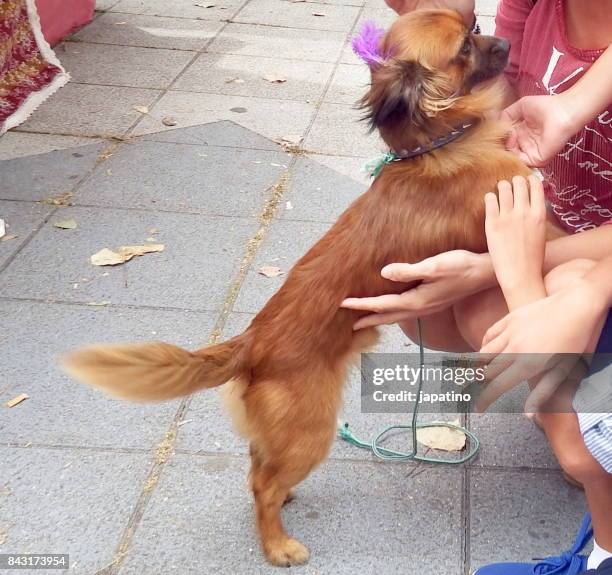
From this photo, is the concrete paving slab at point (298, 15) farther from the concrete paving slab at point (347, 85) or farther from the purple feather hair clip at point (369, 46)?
the purple feather hair clip at point (369, 46)

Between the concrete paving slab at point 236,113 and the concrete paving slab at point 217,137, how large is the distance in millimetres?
74

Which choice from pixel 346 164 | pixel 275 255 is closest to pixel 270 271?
pixel 275 255

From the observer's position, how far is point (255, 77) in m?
5.96

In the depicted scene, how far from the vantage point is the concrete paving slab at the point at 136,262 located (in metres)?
3.38

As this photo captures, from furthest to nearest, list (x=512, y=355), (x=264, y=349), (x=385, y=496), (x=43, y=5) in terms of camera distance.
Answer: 1. (x=43, y=5)
2. (x=385, y=496)
3. (x=264, y=349)
4. (x=512, y=355)

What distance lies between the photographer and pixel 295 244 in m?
3.78

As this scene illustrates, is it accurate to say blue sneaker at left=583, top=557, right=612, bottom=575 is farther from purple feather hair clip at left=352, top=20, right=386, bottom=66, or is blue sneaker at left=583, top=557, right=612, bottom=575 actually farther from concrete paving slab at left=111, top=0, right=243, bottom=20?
concrete paving slab at left=111, top=0, right=243, bottom=20

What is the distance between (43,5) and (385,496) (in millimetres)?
5208

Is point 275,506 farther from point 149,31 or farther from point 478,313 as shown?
point 149,31

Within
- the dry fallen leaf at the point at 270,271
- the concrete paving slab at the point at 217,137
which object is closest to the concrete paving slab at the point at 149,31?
the concrete paving slab at the point at 217,137

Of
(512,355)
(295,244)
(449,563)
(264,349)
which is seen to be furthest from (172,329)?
(512,355)

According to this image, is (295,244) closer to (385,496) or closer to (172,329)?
(172,329)

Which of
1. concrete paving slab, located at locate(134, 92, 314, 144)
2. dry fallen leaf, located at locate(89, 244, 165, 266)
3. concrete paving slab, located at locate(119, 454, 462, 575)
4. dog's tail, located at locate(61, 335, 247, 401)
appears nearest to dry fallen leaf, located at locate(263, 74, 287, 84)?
concrete paving slab, located at locate(134, 92, 314, 144)

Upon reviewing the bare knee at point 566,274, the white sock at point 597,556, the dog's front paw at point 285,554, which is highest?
the bare knee at point 566,274
